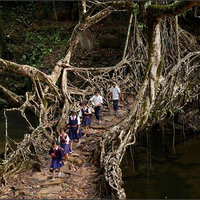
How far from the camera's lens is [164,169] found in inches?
390

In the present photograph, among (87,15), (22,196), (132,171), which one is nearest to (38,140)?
(22,196)

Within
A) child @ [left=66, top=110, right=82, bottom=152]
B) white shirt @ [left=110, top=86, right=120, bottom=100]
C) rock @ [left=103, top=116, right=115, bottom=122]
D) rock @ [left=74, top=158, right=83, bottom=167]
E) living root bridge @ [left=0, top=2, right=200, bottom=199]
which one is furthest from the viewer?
white shirt @ [left=110, top=86, right=120, bottom=100]

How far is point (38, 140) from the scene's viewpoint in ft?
27.8

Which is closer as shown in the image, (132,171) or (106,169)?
(106,169)

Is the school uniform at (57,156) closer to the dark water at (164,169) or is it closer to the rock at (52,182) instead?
the rock at (52,182)

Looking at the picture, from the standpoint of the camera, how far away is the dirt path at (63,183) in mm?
6691

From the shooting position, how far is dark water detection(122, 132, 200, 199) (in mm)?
8766

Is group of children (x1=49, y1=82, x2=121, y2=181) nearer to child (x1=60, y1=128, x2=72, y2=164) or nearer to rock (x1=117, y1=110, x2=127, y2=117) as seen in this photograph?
child (x1=60, y1=128, x2=72, y2=164)

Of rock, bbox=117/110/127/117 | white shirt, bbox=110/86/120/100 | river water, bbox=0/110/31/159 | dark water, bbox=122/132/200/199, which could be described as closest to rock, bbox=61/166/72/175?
dark water, bbox=122/132/200/199

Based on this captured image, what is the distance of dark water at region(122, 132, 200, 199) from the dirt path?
149 cm

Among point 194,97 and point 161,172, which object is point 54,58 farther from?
point 161,172

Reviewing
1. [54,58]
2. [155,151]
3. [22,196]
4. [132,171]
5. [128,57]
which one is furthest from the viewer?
[54,58]

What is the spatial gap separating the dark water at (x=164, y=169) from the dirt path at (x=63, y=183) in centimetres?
149

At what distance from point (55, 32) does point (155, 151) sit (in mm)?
11241
